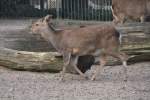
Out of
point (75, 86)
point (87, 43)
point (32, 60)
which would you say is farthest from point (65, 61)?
point (32, 60)

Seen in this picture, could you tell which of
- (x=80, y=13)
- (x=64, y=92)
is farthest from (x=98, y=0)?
(x=64, y=92)

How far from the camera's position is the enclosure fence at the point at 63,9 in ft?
75.6

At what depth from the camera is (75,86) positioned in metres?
11.0

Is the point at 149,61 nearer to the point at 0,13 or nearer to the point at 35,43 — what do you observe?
the point at 35,43

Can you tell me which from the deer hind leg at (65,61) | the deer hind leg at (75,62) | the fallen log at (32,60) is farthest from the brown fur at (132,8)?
the deer hind leg at (65,61)

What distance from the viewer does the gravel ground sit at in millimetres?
9961

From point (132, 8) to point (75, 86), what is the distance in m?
8.00

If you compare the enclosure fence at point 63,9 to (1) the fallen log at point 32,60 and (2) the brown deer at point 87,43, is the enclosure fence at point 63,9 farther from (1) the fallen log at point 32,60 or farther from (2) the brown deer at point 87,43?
(2) the brown deer at point 87,43

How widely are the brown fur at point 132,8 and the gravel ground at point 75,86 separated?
514 cm

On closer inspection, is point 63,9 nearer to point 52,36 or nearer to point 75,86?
point 52,36

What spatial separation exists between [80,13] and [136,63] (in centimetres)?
951

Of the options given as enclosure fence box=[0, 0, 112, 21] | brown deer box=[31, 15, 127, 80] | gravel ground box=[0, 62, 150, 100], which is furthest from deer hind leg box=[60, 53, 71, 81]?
enclosure fence box=[0, 0, 112, 21]

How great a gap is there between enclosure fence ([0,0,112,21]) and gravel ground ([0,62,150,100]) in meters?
9.81

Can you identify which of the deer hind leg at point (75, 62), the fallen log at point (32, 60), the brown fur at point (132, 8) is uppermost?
the deer hind leg at point (75, 62)
